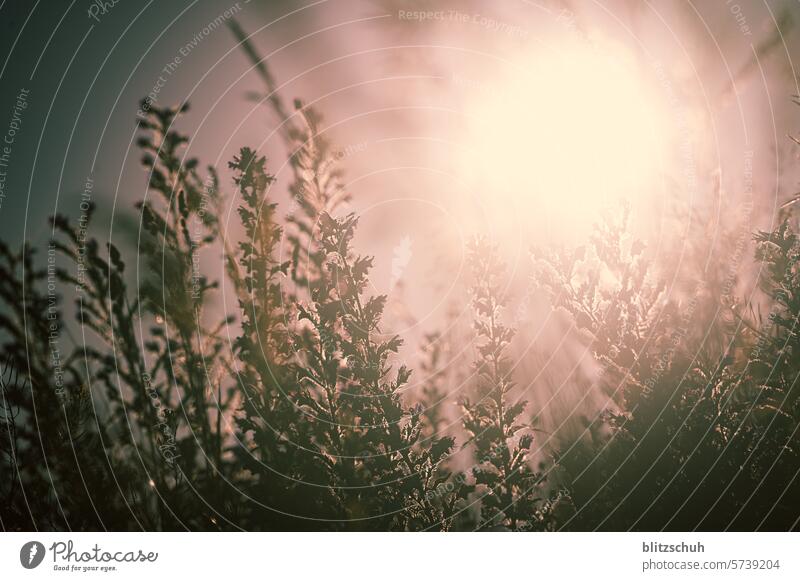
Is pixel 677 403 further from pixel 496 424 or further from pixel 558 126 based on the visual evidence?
pixel 558 126

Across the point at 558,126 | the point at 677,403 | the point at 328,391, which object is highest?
the point at 558,126

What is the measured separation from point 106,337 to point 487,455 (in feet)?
8.55

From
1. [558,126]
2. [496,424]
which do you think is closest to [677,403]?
[496,424]

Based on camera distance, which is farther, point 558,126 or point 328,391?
point 558,126

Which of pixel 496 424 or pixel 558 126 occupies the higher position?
pixel 558 126

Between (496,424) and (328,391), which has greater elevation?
(328,391)

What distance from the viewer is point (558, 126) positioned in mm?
4137

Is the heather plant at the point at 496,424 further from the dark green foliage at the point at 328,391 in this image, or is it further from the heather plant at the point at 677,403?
the heather plant at the point at 677,403

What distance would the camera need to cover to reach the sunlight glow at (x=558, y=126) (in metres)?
4.06

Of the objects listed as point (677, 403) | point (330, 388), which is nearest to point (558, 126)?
point (677, 403)

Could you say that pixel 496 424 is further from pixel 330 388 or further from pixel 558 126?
pixel 558 126

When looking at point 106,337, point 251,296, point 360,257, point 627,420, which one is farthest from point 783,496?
point 106,337

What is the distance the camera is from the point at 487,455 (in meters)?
3.75
